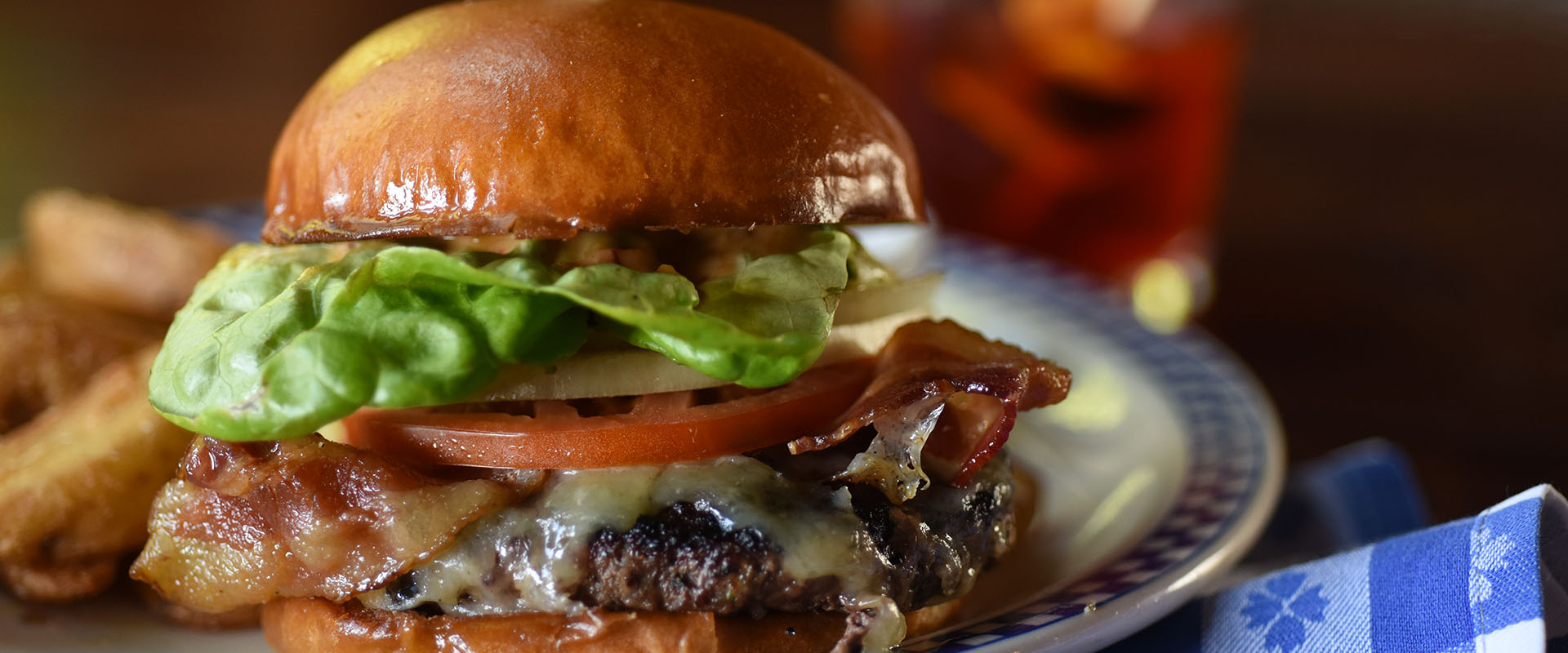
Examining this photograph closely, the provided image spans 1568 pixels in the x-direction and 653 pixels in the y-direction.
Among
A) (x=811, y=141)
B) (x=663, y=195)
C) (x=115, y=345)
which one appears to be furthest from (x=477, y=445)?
(x=115, y=345)

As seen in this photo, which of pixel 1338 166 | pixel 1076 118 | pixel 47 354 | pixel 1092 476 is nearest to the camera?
pixel 47 354

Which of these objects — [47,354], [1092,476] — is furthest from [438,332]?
[1092,476]

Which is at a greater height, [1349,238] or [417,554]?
[417,554]

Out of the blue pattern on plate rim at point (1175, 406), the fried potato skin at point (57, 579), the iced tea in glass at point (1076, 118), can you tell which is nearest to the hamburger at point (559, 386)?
the blue pattern on plate rim at point (1175, 406)

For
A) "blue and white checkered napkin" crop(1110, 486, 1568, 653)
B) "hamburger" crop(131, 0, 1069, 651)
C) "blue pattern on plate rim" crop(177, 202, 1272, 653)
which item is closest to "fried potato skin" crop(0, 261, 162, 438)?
"hamburger" crop(131, 0, 1069, 651)

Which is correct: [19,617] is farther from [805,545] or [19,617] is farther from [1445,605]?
[1445,605]

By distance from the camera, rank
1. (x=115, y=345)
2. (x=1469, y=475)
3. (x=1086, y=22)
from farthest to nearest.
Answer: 1. (x=1086, y=22)
2. (x=1469, y=475)
3. (x=115, y=345)

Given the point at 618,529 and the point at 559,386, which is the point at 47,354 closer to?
the point at 559,386

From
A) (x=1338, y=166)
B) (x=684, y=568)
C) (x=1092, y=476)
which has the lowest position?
(x=1338, y=166)
